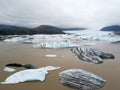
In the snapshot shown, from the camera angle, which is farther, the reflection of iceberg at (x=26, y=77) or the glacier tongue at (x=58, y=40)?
the glacier tongue at (x=58, y=40)

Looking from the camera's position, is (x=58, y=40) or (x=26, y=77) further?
(x=58, y=40)

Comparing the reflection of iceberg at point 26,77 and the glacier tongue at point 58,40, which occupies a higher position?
the glacier tongue at point 58,40

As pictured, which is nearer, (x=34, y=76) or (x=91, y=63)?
(x=34, y=76)

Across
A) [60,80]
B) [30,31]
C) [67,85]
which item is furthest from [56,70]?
[30,31]

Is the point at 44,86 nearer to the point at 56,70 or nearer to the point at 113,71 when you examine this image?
the point at 56,70

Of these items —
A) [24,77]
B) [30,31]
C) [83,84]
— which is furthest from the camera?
[30,31]

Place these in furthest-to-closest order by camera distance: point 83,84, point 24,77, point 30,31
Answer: point 30,31, point 24,77, point 83,84

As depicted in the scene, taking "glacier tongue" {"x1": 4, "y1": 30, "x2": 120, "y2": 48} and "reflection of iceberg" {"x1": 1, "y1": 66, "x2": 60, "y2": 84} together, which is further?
"glacier tongue" {"x1": 4, "y1": 30, "x2": 120, "y2": 48}

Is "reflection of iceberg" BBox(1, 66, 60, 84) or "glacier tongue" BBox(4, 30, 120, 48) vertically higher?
"glacier tongue" BBox(4, 30, 120, 48)

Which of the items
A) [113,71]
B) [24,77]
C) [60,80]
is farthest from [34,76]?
[113,71]
